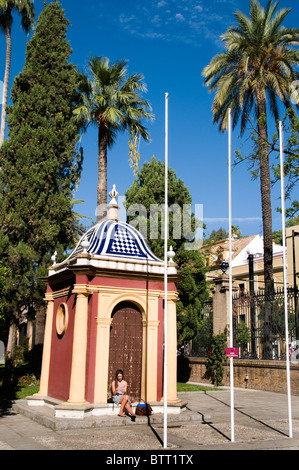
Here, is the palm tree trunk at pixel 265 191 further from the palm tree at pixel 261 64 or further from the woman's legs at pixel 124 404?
the woman's legs at pixel 124 404

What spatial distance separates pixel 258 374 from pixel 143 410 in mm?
7878

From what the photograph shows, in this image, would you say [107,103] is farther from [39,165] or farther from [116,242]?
[116,242]

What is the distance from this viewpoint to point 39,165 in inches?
767

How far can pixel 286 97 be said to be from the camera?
2158 cm

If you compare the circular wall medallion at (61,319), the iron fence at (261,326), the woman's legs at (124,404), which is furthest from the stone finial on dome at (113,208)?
the iron fence at (261,326)

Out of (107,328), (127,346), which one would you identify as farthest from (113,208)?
(127,346)

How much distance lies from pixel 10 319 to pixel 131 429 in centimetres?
1026

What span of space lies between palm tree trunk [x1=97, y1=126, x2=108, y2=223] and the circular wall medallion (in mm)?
6619

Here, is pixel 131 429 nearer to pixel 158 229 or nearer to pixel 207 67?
pixel 158 229

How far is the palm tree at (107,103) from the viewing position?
20181 millimetres

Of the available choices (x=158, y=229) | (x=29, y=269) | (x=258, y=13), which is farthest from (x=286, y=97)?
(x=29, y=269)

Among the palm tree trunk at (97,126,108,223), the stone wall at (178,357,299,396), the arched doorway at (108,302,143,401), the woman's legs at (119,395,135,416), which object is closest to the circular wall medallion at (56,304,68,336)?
the arched doorway at (108,302,143,401)

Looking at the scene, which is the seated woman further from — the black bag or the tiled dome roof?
the tiled dome roof

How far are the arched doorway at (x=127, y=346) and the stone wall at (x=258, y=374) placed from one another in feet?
→ 22.1
